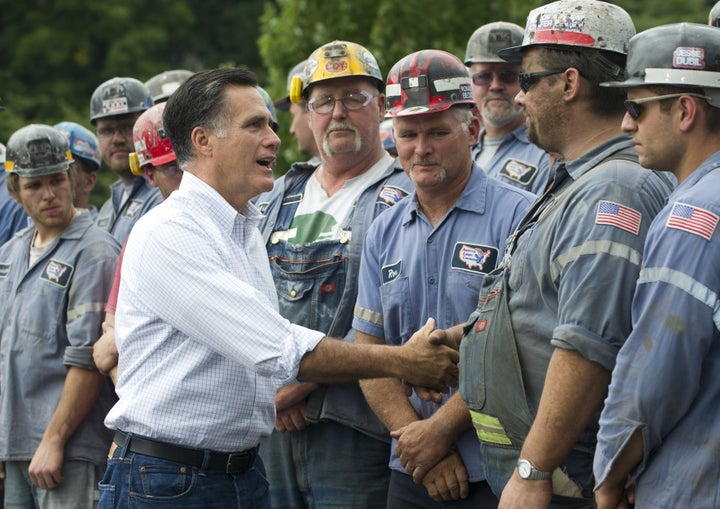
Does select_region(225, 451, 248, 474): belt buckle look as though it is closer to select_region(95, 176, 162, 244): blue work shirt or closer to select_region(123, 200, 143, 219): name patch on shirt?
select_region(95, 176, 162, 244): blue work shirt

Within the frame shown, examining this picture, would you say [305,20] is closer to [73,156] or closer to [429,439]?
[73,156]

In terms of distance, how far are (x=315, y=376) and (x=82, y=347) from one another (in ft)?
7.39

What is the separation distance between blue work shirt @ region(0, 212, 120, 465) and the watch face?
10.1ft

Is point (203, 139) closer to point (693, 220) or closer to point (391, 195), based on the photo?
point (391, 195)

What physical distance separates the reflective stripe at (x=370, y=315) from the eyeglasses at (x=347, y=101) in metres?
1.21

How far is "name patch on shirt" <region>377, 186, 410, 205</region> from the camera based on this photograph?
534cm

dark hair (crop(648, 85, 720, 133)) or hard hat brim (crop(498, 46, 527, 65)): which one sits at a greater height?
dark hair (crop(648, 85, 720, 133))

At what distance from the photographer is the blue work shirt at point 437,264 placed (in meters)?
4.53

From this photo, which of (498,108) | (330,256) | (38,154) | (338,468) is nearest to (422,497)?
(338,468)

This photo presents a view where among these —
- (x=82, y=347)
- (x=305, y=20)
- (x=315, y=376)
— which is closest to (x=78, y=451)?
(x=82, y=347)

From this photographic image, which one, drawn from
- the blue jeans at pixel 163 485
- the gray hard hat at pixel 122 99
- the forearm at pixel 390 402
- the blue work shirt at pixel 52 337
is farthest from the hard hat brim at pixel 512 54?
the gray hard hat at pixel 122 99

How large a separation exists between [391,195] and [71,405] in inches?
86.7

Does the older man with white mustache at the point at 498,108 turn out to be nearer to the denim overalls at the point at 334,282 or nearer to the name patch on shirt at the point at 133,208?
the denim overalls at the point at 334,282

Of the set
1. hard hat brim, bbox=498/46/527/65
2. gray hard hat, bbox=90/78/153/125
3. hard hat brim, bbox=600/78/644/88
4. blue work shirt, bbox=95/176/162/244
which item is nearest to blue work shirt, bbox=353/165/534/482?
hard hat brim, bbox=498/46/527/65
